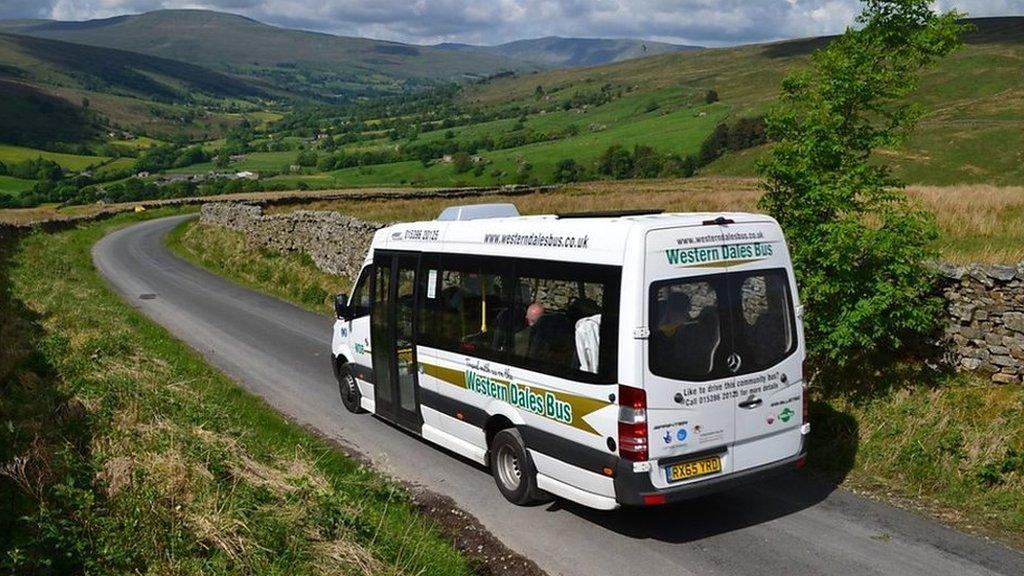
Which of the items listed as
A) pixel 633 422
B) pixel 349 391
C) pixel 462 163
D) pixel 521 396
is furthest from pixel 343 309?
pixel 462 163

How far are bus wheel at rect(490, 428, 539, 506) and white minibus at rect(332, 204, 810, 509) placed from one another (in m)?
0.02

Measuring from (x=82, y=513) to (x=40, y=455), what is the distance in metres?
1.34

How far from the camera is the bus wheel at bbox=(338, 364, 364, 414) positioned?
1240cm

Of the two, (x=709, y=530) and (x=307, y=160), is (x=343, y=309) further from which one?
(x=307, y=160)

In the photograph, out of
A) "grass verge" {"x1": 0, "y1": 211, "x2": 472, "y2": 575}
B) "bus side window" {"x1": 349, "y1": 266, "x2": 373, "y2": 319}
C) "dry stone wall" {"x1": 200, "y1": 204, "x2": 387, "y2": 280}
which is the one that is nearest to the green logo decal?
"grass verge" {"x1": 0, "y1": 211, "x2": 472, "y2": 575}

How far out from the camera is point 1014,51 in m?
123

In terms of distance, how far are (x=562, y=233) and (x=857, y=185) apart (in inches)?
186

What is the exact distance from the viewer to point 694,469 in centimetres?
755

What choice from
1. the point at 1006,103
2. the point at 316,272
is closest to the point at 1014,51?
the point at 1006,103

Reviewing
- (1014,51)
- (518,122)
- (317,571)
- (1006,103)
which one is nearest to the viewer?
(317,571)

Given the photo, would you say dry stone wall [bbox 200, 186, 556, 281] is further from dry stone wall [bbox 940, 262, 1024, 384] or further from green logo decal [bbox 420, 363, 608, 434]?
dry stone wall [bbox 940, 262, 1024, 384]

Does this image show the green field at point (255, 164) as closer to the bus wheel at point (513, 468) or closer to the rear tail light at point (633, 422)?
the bus wheel at point (513, 468)

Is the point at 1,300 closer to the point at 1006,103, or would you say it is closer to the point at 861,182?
the point at 861,182

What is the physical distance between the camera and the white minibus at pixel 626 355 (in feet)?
24.1
